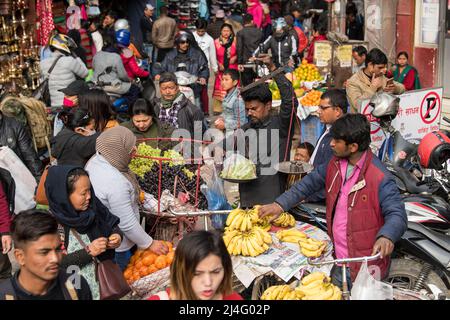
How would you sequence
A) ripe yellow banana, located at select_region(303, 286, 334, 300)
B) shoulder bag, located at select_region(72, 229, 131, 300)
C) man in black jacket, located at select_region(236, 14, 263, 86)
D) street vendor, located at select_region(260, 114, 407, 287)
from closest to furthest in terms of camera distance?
ripe yellow banana, located at select_region(303, 286, 334, 300), shoulder bag, located at select_region(72, 229, 131, 300), street vendor, located at select_region(260, 114, 407, 287), man in black jacket, located at select_region(236, 14, 263, 86)

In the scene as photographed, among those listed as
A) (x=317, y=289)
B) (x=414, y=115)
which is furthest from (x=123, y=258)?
(x=414, y=115)

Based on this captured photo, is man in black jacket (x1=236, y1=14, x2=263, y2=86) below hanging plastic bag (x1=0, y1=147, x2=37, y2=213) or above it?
above

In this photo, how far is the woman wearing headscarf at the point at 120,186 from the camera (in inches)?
206

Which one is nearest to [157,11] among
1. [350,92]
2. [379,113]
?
[350,92]

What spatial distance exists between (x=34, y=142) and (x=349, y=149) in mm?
4592

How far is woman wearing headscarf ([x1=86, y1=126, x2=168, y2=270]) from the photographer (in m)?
5.23

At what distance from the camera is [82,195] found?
15.1 feet

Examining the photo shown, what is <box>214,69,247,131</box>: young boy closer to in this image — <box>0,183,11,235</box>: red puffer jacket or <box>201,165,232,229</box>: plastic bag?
<box>201,165,232,229</box>: plastic bag

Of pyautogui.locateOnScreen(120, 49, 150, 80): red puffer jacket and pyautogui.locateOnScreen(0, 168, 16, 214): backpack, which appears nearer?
pyautogui.locateOnScreen(0, 168, 16, 214): backpack

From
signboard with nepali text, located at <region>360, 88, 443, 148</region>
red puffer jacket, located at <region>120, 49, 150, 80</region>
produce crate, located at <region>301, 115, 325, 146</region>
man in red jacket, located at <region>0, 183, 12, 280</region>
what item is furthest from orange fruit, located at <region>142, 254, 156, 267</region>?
red puffer jacket, located at <region>120, 49, 150, 80</region>

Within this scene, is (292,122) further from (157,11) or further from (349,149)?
(157,11)

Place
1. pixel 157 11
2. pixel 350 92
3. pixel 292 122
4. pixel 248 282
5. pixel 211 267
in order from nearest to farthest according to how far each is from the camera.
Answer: pixel 211 267 < pixel 248 282 < pixel 292 122 < pixel 350 92 < pixel 157 11

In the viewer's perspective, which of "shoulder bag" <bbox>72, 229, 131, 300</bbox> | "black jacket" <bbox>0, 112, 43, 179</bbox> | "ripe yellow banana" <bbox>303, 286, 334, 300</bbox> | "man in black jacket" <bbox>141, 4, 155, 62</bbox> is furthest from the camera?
"man in black jacket" <bbox>141, 4, 155, 62</bbox>

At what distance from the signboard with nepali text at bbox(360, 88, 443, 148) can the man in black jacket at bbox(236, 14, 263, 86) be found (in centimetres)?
521
